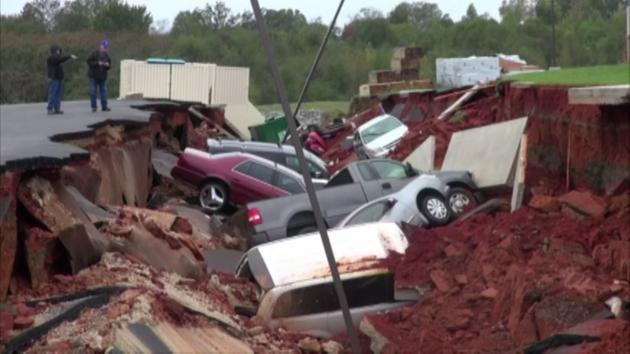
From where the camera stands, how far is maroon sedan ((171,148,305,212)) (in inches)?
1265

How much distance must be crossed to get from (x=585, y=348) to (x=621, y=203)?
4861 millimetres

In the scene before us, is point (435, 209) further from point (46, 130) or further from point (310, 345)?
point (310, 345)

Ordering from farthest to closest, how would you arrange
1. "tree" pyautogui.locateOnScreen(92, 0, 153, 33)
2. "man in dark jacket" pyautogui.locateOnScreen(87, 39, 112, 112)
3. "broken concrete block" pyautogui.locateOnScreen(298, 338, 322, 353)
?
"man in dark jacket" pyautogui.locateOnScreen(87, 39, 112, 112) < "tree" pyautogui.locateOnScreen(92, 0, 153, 33) < "broken concrete block" pyautogui.locateOnScreen(298, 338, 322, 353)

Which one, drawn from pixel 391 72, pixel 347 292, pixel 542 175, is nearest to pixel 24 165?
pixel 347 292

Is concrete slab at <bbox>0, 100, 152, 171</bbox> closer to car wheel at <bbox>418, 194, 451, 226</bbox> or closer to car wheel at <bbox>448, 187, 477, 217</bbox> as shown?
car wheel at <bbox>418, 194, 451, 226</bbox>

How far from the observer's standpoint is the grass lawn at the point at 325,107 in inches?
2564

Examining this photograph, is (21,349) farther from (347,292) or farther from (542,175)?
(542,175)

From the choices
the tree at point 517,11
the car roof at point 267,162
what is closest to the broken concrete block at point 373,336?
the car roof at point 267,162

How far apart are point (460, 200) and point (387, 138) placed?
16.8 meters

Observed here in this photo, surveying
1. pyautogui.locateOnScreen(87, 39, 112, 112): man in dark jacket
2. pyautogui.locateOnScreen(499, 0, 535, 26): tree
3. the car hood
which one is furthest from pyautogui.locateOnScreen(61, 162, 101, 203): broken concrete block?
pyautogui.locateOnScreen(499, 0, 535, 26): tree

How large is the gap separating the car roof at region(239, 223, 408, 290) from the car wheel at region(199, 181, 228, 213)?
47.6 ft

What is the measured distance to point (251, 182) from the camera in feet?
106

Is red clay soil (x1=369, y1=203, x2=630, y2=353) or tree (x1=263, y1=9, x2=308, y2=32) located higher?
tree (x1=263, y1=9, x2=308, y2=32)

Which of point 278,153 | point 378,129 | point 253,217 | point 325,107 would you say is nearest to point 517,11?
point 325,107
